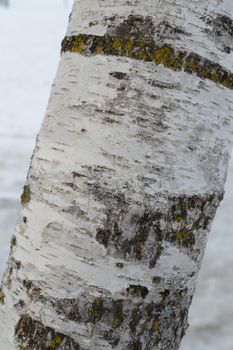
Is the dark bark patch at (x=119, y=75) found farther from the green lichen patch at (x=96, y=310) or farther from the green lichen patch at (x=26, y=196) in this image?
the green lichen patch at (x=96, y=310)

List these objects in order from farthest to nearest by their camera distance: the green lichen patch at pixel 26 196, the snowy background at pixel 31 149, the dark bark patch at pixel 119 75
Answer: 1. the snowy background at pixel 31 149
2. the green lichen patch at pixel 26 196
3. the dark bark patch at pixel 119 75

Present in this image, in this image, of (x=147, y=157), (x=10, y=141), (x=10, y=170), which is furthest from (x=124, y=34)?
(x=10, y=141)

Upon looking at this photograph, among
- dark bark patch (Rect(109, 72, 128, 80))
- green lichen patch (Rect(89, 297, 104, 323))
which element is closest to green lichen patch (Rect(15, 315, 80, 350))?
green lichen patch (Rect(89, 297, 104, 323))

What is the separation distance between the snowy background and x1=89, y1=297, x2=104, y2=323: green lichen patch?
2.48 meters

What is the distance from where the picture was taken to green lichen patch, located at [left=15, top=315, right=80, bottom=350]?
0.95m

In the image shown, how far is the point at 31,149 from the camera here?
7316 mm

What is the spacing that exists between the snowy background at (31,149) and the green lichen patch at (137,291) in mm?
2472

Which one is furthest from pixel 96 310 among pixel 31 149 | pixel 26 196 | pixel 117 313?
pixel 31 149

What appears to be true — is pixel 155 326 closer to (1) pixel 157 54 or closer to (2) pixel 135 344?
(2) pixel 135 344

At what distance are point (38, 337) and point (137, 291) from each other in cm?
22

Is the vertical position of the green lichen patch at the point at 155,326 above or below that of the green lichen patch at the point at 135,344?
above

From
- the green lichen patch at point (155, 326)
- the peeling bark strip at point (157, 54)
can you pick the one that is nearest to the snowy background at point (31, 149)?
the green lichen patch at point (155, 326)

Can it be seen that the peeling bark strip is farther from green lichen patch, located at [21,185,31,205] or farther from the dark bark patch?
green lichen patch, located at [21,185,31,205]

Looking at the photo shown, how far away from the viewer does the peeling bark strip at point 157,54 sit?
35.7 inches
